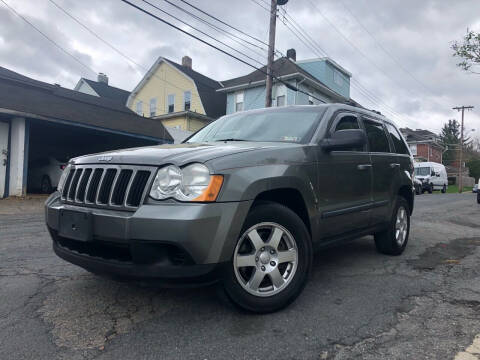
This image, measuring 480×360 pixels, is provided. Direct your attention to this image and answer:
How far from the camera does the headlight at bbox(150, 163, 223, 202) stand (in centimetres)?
A: 238

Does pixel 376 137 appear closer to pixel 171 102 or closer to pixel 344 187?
pixel 344 187

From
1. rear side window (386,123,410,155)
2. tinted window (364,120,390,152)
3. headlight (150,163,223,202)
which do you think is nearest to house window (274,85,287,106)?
rear side window (386,123,410,155)

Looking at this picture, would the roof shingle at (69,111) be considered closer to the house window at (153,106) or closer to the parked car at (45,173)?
the parked car at (45,173)

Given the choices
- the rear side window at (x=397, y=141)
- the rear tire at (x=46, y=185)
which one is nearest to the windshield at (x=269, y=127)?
the rear side window at (x=397, y=141)

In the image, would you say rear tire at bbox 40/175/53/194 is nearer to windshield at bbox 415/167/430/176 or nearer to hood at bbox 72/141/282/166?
hood at bbox 72/141/282/166

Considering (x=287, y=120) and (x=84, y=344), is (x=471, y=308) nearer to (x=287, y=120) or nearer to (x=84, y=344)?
(x=287, y=120)

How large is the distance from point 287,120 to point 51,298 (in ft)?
8.78

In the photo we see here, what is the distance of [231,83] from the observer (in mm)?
27188

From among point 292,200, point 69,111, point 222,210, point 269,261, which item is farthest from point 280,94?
point 222,210

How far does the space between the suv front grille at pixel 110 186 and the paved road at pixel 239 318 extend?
831mm

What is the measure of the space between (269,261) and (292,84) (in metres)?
22.2

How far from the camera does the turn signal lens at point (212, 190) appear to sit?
2367 mm

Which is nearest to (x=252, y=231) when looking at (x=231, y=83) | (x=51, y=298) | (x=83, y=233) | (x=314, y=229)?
(x=314, y=229)

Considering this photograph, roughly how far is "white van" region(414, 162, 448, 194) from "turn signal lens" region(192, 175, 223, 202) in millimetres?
27217
